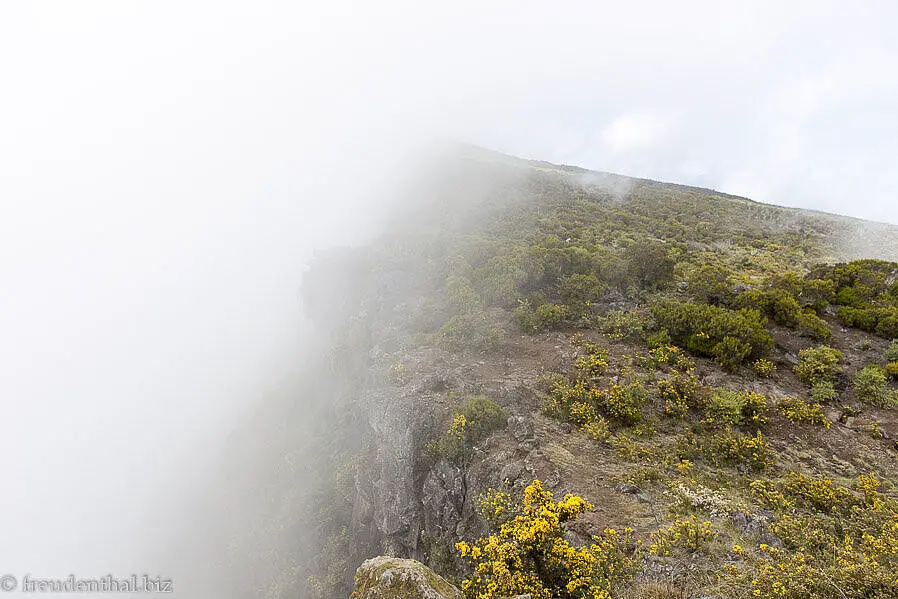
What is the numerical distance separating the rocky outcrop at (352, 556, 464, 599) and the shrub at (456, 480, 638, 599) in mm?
1161

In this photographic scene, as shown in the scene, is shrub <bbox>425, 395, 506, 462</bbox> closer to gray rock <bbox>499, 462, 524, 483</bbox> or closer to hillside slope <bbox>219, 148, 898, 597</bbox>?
hillside slope <bbox>219, 148, 898, 597</bbox>

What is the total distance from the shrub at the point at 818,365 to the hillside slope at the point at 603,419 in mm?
75

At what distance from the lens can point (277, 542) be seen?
17.4 m

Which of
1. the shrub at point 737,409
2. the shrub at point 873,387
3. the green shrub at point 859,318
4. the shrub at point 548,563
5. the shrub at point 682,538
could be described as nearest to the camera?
the shrub at point 548,563

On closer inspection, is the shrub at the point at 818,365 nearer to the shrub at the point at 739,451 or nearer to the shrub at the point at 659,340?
the shrub at the point at 659,340

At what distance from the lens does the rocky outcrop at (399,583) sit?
6121 millimetres

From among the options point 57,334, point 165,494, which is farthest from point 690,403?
point 57,334

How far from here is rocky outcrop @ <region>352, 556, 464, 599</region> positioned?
6.12 m

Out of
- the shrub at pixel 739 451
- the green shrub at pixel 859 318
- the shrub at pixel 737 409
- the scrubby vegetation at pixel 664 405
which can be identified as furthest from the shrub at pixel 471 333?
the green shrub at pixel 859 318

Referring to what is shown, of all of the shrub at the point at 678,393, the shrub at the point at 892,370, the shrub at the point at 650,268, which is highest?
the shrub at the point at 650,268

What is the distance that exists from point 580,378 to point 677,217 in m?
27.9

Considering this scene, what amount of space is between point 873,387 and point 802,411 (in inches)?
121

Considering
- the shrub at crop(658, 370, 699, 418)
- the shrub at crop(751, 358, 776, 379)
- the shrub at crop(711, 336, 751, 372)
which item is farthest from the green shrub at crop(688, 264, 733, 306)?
the shrub at crop(658, 370, 699, 418)

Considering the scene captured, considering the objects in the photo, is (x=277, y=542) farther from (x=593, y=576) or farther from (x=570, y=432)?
(x=593, y=576)
